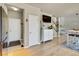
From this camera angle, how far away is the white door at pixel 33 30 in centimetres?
500

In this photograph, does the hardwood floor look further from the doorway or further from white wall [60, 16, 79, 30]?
white wall [60, 16, 79, 30]

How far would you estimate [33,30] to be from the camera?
5066 millimetres

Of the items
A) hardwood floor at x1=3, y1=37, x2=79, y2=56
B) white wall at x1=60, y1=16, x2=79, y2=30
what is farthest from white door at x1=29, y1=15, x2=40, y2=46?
white wall at x1=60, y1=16, x2=79, y2=30

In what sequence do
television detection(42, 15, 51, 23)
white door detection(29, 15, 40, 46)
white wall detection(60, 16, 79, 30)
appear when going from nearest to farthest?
white wall detection(60, 16, 79, 30) → television detection(42, 15, 51, 23) → white door detection(29, 15, 40, 46)

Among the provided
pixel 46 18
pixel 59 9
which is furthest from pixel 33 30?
pixel 59 9

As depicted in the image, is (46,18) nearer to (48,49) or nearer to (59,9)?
(59,9)

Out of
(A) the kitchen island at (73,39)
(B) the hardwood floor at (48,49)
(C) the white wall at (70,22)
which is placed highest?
(C) the white wall at (70,22)

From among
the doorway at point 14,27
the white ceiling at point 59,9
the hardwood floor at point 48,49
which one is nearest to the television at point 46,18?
the white ceiling at point 59,9

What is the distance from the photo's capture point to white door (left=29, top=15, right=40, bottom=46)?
5.00 metres

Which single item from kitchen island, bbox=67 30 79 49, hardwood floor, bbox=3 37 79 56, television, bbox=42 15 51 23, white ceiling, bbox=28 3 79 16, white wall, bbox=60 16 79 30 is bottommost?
hardwood floor, bbox=3 37 79 56

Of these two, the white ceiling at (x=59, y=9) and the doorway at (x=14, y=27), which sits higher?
the white ceiling at (x=59, y=9)

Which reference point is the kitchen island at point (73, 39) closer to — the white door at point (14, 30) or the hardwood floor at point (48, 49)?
the hardwood floor at point (48, 49)

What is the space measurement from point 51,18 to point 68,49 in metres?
1.35

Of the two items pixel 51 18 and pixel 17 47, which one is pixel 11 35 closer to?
pixel 17 47
